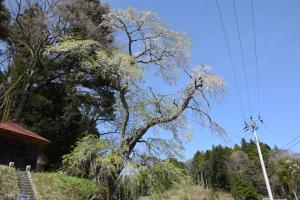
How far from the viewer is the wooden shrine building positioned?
15461mm

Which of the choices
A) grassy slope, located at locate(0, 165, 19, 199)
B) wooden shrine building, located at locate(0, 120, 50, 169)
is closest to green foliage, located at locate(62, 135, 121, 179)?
grassy slope, located at locate(0, 165, 19, 199)

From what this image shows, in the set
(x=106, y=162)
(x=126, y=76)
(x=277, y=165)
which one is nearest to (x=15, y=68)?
(x=126, y=76)

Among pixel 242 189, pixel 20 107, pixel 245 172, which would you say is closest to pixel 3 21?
pixel 20 107

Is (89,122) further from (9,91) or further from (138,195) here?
(138,195)

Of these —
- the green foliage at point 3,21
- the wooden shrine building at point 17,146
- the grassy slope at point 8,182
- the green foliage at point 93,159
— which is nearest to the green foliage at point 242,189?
the wooden shrine building at point 17,146

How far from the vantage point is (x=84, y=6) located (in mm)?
20672

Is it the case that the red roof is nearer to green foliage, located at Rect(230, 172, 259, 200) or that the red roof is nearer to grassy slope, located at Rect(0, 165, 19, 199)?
grassy slope, located at Rect(0, 165, 19, 199)

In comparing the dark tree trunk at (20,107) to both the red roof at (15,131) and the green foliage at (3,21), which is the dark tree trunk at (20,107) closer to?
the red roof at (15,131)

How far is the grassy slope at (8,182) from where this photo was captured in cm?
1140

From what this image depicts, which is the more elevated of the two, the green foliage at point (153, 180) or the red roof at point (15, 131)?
the red roof at point (15, 131)

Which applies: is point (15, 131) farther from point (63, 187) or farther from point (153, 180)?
point (153, 180)

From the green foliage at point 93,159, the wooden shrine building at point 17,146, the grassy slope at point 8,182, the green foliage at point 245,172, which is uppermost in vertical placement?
the green foliage at point 245,172

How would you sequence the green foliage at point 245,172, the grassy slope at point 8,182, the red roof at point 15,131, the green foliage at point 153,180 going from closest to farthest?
the grassy slope at point 8,182 → the green foliage at point 153,180 → the red roof at point 15,131 → the green foliage at point 245,172

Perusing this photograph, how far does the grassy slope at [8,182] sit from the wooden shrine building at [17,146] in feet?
11.0
